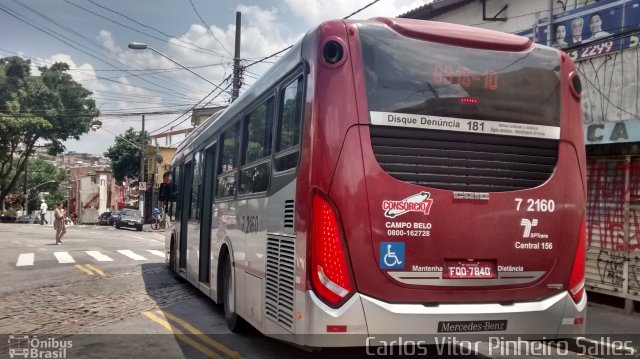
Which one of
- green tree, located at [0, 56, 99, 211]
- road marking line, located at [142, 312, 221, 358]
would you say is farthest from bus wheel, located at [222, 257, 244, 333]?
green tree, located at [0, 56, 99, 211]

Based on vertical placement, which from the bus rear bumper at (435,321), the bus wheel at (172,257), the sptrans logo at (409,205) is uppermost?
the sptrans logo at (409,205)

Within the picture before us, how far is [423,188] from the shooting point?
4398 mm

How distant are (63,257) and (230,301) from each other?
39.0 ft

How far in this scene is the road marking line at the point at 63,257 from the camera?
51.5 ft

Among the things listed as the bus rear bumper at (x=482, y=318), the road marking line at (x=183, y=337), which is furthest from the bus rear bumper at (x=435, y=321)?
the road marking line at (x=183, y=337)

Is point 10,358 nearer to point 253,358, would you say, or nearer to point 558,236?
point 253,358

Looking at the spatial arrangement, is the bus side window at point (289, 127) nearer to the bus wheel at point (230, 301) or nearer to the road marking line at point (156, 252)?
the bus wheel at point (230, 301)

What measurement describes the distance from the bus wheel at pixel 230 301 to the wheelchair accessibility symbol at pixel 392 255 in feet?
9.39

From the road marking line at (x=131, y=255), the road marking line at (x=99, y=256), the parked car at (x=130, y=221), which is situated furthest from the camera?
the parked car at (x=130, y=221)

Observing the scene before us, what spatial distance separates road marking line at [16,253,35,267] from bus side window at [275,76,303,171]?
40.3 ft

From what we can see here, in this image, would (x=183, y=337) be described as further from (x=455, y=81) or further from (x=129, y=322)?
(x=455, y=81)

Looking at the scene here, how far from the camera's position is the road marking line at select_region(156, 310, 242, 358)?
600cm

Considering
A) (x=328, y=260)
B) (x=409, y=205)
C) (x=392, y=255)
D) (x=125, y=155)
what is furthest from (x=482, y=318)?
(x=125, y=155)

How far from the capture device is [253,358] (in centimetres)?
576
